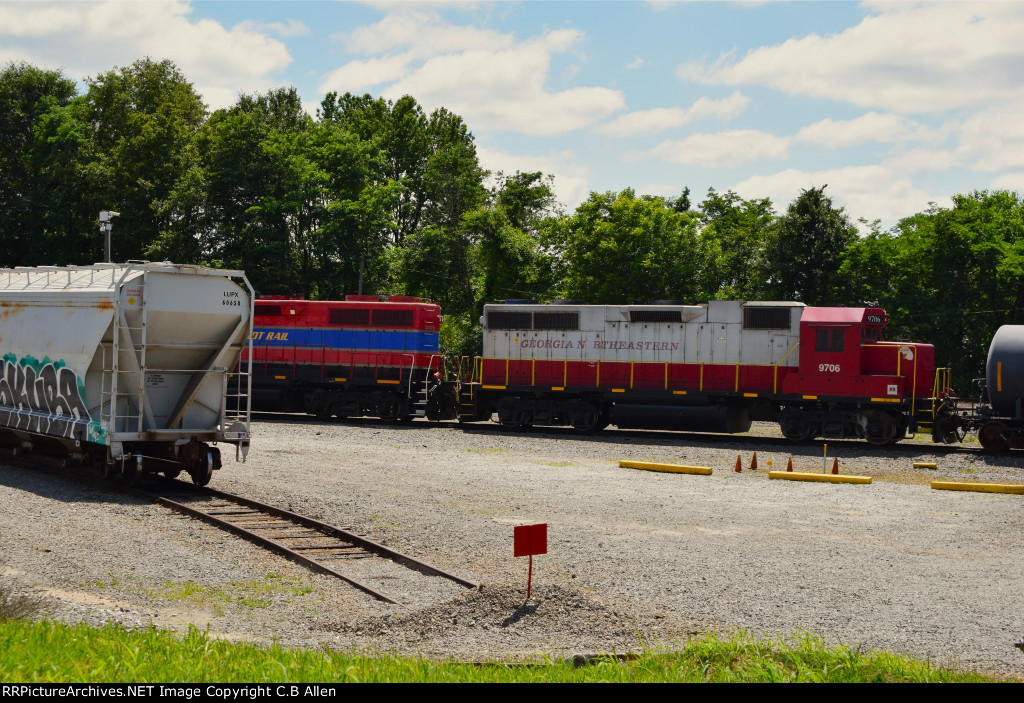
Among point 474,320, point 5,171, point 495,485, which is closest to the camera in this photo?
point 495,485

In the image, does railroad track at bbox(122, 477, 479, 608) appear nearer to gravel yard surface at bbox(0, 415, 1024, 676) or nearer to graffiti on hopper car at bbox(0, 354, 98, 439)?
gravel yard surface at bbox(0, 415, 1024, 676)

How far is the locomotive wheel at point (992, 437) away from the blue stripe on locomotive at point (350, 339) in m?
17.1

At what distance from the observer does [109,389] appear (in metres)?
16.4

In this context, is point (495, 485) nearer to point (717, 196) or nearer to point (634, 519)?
point (634, 519)

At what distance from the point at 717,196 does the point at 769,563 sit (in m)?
55.0

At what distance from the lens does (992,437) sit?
24.2 m

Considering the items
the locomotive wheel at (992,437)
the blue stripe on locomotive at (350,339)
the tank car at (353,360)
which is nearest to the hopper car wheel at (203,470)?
the tank car at (353,360)

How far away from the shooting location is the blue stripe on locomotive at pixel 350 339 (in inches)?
1253

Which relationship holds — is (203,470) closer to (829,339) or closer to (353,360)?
(353,360)

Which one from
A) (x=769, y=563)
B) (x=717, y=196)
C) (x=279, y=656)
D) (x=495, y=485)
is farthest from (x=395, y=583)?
(x=717, y=196)

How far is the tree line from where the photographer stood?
40.9 m

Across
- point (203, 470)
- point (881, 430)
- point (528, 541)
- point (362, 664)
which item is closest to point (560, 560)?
point (528, 541)

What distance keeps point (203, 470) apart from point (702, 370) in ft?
51.9

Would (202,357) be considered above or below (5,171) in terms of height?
below
